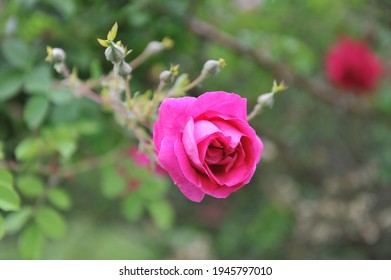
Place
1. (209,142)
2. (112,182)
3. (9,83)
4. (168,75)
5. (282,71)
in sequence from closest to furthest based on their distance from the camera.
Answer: (209,142) < (168,75) < (9,83) < (112,182) < (282,71)

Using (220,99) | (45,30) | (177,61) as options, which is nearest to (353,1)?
(177,61)

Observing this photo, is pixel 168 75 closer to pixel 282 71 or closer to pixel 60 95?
pixel 60 95

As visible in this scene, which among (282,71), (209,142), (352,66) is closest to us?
(209,142)

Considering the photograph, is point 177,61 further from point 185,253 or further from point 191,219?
point 191,219

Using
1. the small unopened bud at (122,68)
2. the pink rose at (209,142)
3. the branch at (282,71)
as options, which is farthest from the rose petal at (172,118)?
the branch at (282,71)

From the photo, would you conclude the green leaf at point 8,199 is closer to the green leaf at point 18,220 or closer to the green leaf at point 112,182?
the green leaf at point 18,220

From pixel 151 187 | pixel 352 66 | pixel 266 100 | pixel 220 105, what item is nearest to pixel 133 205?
pixel 151 187

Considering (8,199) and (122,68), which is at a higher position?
(122,68)

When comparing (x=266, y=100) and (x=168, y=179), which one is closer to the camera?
(x=266, y=100)
